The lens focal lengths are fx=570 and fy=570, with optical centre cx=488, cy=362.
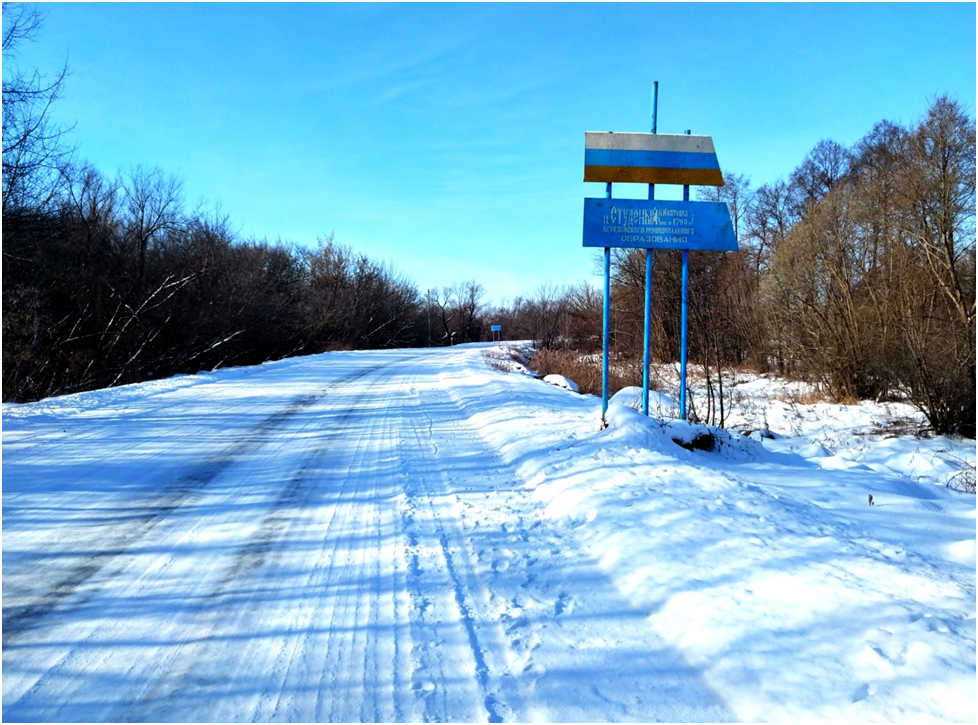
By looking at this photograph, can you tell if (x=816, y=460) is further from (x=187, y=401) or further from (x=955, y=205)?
(x=187, y=401)

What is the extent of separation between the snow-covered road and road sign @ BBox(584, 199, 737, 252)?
202 inches

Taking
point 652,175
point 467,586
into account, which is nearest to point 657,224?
point 652,175

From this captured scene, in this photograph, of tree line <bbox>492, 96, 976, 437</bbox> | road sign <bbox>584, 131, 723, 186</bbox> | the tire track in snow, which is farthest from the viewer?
tree line <bbox>492, 96, 976, 437</bbox>

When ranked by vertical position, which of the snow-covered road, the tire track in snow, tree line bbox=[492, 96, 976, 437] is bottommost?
the snow-covered road

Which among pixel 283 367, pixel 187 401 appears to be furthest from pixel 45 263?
pixel 187 401

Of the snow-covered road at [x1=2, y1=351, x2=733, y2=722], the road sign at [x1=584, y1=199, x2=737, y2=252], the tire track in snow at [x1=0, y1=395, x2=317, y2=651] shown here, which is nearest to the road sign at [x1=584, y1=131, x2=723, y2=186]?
the road sign at [x1=584, y1=199, x2=737, y2=252]

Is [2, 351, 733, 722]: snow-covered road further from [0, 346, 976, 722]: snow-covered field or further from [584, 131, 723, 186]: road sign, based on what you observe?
[584, 131, 723, 186]: road sign

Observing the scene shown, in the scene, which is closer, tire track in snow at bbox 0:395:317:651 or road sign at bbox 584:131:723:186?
tire track in snow at bbox 0:395:317:651

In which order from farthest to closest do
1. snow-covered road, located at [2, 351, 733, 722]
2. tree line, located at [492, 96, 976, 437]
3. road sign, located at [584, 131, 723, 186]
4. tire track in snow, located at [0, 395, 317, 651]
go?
tree line, located at [492, 96, 976, 437] < road sign, located at [584, 131, 723, 186] < tire track in snow, located at [0, 395, 317, 651] < snow-covered road, located at [2, 351, 733, 722]

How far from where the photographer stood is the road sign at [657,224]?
9.89 metres

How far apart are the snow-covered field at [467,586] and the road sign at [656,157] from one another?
5113 millimetres

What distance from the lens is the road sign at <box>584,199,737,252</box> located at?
32.4 ft

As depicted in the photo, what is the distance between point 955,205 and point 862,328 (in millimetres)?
4928

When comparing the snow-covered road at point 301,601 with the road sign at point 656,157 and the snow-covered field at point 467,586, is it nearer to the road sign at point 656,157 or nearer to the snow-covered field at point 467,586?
the snow-covered field at point 467,586
